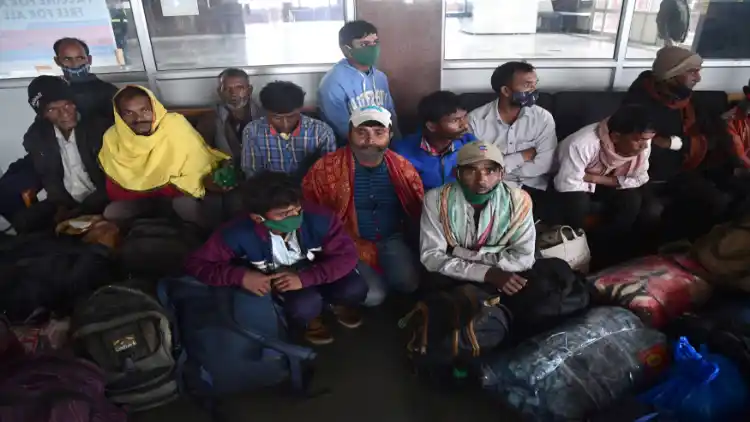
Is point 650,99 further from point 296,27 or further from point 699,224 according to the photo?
point 296,27

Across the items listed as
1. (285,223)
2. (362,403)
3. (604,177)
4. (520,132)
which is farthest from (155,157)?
(604,177)

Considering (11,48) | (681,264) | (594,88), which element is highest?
(11,48)

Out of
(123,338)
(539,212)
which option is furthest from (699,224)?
(123,338)

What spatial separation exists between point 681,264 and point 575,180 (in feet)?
2.20

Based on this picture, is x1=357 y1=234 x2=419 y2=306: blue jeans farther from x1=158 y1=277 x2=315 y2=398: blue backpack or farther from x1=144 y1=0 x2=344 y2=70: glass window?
x1=144 y1=0 x2=344 y2=70: glass window

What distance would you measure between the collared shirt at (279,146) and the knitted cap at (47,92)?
103 centimetres

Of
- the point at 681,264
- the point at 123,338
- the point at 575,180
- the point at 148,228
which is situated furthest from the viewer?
the point at 575,180

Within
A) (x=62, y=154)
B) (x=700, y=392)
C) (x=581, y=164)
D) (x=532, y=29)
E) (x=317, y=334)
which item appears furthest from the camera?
(x=532, y=29)

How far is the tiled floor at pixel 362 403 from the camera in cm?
207

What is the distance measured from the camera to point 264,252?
217 centimetres

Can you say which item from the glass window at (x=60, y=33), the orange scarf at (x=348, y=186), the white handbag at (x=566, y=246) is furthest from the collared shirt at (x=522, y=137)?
the glass window at (x=60, y=33)

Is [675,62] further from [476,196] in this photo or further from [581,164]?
[476,196]

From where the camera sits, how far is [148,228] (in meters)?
2.53

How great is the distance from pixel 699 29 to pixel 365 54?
2.77 metres
